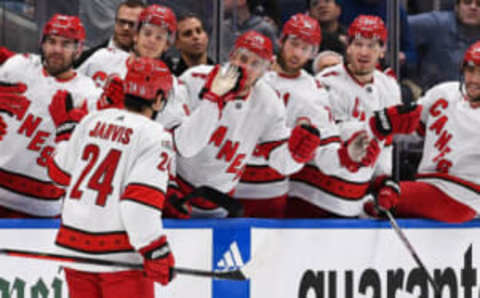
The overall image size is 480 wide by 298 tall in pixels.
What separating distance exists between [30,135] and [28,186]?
209 millimetres

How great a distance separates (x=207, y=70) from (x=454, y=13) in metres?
1.72

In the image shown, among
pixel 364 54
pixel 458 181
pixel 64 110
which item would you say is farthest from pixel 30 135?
pixel 458 181

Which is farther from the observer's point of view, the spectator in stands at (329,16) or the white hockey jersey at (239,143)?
the spectator in stands at (329,16)

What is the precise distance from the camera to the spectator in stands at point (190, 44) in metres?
3.85

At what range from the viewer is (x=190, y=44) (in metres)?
3.86

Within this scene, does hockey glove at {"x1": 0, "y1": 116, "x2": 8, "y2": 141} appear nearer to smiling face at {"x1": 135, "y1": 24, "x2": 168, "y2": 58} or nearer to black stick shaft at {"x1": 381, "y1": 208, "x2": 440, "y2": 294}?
smiling face at {"x1": 135, "y1": 24, "x2": 168, "y2": 58}

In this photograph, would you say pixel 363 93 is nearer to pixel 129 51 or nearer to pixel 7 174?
pixel 129 51

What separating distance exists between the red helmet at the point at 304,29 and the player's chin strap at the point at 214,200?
78cm

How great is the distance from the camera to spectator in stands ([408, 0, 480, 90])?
4441 millimetres

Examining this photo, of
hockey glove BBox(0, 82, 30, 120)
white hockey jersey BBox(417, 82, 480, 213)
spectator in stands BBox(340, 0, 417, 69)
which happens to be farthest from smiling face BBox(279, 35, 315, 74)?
hockey glove BBox(0, 82, 30, 120)

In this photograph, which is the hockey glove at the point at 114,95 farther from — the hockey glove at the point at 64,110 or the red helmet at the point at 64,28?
the red helmet at the point at 64,28

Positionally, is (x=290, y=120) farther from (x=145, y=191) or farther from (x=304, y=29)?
(x=145, y=191)

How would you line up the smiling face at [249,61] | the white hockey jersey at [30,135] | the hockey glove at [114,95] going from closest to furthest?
the hockey glove at [114,95], the smiling face at [249,61], the white hockey jersey at [30,135]

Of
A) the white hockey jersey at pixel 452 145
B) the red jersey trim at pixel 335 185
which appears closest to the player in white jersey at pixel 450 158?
the white hockey jersey at pixel 452 145
